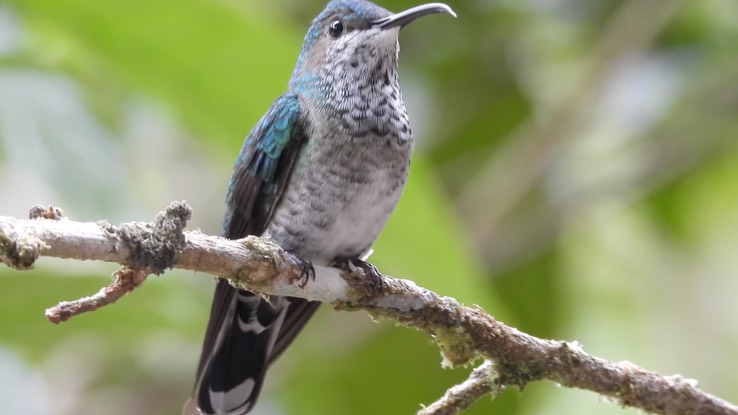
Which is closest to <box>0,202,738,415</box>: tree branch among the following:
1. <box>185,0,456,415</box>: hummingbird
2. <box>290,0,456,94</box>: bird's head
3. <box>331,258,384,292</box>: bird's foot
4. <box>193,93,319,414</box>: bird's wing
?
<box>331,258,384,292</box>: bird's foot

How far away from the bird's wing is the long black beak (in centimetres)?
40

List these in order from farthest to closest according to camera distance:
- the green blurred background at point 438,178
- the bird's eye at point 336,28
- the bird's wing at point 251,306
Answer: the bird's eye at point 336,28
the green blurred background at point 438,178
the bird's wing at point 251,306

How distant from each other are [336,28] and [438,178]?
141 centimetres

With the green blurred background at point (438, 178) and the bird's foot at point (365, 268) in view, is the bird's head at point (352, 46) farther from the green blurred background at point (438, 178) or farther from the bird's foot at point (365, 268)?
the bird's foot at point (365, 268)

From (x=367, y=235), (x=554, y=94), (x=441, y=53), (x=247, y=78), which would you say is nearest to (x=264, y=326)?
(x=367, y=235)

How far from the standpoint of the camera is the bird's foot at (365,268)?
2.73 m

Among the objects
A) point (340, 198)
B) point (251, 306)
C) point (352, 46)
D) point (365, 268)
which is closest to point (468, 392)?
point (365, 268)

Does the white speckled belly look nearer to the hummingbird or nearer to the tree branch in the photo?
the hummingbird

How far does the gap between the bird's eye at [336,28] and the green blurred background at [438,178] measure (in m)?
0.22

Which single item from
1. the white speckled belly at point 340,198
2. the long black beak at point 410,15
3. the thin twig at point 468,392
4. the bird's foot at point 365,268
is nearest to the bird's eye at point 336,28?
the long black beak at point 410,15

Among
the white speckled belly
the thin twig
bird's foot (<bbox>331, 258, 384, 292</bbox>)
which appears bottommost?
the thin twig

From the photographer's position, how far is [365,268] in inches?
113

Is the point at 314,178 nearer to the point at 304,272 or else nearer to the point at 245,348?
the point at 304,272

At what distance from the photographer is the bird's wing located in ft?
10.6
